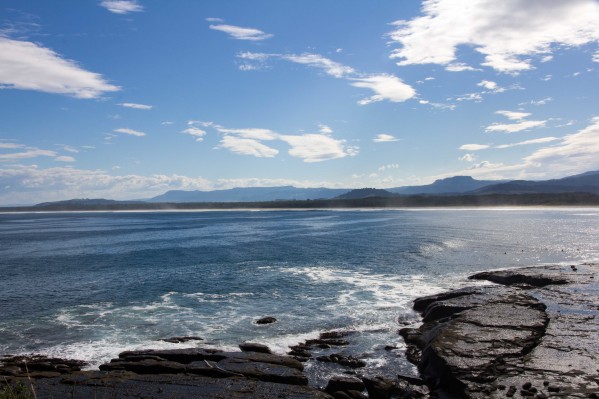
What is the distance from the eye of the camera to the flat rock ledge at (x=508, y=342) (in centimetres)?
1775

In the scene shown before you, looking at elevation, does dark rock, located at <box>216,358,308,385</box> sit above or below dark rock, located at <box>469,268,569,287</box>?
below

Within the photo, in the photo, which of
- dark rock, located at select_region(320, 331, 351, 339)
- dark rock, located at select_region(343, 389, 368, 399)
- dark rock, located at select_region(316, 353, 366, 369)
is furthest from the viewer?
dark rock, located at select_region(320, 331, 351, 339)

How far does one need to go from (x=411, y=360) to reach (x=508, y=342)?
5097mm

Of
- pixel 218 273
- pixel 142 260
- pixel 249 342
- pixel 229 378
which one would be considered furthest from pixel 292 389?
pixel 142 260

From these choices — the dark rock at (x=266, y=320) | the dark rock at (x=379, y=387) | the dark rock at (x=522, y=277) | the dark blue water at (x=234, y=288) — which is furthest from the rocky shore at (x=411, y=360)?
the dark rock at (x=522, y=277)

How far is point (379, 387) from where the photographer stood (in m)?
18.9

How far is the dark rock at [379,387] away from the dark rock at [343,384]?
0.34 m

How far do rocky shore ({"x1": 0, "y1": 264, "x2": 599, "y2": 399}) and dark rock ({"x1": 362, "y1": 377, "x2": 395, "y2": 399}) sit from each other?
0.04 meters

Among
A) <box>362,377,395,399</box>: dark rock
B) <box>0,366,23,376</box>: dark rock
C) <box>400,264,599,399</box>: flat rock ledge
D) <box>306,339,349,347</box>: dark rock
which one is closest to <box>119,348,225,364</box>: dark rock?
<box>0,366,23,376</box>: dark rock

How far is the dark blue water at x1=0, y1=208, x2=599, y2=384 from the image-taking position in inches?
1057

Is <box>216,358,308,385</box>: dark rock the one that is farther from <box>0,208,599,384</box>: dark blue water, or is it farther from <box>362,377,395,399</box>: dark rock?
<box>362,377,395,399</box>: dark rock

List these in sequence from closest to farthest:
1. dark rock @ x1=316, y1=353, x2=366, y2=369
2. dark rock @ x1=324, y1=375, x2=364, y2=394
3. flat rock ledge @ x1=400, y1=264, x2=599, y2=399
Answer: flat rock ledge @ x1=400, y1=264, x2=599, y2=399, dark rock @ x1=324, y1=375, x2=364, y2=394, dark rock @ x1=316, y1=353, x2=366, y2=369

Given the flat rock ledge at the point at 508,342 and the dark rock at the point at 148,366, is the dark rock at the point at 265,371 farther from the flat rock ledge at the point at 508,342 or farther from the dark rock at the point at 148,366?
the flat rock ledge at the point at 508,342

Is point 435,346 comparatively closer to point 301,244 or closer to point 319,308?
point 319,308
